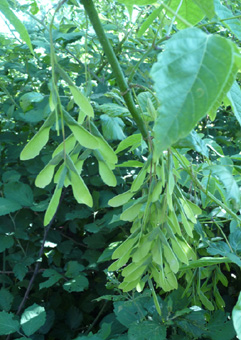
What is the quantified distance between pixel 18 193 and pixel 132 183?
776mm

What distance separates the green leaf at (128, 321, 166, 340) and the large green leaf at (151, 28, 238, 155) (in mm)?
672

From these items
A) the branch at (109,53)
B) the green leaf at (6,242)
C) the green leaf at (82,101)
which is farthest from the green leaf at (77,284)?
the green leaf at (82,101)

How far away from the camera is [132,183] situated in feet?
1.87

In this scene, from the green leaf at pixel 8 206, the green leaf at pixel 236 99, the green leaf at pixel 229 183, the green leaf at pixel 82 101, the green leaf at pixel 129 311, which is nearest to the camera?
the green leaf at pixel 82 101

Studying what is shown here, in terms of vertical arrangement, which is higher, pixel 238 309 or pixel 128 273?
pixel 128 273

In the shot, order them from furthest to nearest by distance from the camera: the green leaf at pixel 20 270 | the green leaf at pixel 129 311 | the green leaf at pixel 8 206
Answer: the green leaf at pixel 20 270 < the green leaf at pixel 8 206 < the green leaf at pixel 129 311

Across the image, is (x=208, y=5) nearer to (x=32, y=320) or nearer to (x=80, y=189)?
(x=80, y=189)

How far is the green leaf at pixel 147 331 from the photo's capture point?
88 cm

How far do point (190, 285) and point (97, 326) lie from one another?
21.4 inches

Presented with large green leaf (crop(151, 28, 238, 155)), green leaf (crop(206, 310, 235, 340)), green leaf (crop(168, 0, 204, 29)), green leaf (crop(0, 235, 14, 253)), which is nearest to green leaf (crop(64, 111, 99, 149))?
large green leaf (crop(151, 28, 238, 155))

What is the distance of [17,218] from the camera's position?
4.54 feet

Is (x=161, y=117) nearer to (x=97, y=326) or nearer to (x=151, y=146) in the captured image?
(x=151, y=146)

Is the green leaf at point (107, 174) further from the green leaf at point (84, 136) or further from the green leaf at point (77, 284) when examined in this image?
the green leaf at point (77, 284)

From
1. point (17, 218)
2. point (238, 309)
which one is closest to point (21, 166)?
point (17, 218)
